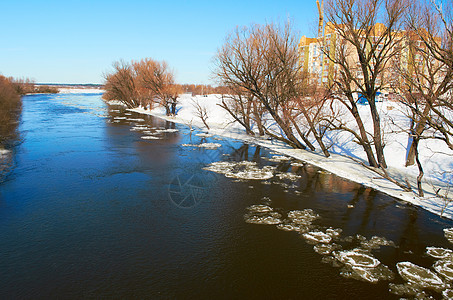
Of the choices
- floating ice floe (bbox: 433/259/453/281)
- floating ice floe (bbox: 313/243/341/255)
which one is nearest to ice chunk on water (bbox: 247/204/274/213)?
floating ice floe (bbox: 313/243/341/255)

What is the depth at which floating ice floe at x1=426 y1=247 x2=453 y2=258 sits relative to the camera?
7855 millimetres

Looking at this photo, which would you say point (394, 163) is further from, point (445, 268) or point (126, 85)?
point (126, 85)

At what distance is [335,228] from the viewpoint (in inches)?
361

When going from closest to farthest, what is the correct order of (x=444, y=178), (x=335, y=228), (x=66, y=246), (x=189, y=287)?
(x=189, y=287)
(x=66, y=246)
(x=335, y=228)
(x=444, y=178)

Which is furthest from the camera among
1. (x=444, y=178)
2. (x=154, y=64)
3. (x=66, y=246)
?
(x=154, y=64)

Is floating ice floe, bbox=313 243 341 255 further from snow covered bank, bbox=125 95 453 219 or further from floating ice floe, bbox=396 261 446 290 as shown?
snow covered bank, bbox=125 95 453 219

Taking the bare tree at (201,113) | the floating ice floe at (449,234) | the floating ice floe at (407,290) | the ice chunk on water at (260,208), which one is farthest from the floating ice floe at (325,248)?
the bare tree at (201,113)

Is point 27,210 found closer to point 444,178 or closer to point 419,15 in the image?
point 419,15

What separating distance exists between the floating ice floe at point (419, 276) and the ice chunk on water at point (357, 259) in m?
0.54

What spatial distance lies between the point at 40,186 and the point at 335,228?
10.9 metres

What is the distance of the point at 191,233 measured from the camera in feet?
28.3

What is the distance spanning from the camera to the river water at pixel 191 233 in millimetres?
6391

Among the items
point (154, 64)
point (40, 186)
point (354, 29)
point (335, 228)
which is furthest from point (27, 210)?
point (154, 64)

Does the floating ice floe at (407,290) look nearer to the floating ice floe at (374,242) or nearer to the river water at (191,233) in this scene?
the river water at (191,233)
